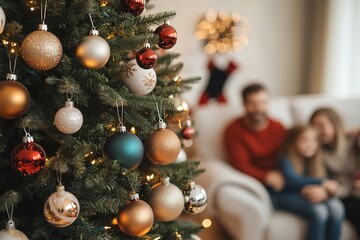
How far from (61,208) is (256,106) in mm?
1795

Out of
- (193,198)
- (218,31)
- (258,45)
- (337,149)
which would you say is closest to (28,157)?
(193,198)

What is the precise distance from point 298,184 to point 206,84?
4.48ft

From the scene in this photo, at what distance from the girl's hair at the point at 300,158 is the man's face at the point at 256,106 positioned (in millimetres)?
214

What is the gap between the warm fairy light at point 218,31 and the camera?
340 cm

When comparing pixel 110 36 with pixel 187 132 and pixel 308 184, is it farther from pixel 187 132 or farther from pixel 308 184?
pixel 308 184

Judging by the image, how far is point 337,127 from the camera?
8.12 ft

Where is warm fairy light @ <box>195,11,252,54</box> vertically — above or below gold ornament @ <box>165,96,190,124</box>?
above

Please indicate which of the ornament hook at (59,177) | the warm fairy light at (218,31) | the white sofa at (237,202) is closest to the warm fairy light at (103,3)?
the ornament hook at (59,177)

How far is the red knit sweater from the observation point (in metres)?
2.46

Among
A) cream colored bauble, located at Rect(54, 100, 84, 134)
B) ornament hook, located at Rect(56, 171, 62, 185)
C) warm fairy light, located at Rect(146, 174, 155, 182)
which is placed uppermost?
cream colored bauble, located at Rect(54, 100, 84, 134)

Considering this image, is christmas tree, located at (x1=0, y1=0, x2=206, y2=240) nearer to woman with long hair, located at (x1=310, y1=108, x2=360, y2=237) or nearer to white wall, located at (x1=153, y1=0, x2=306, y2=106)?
woman with long hair, located at (x1=310, y1=108, x2=360, y2=237)

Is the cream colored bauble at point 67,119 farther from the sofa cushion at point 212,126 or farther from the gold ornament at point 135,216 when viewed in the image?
the sofa cushion at point 212,126

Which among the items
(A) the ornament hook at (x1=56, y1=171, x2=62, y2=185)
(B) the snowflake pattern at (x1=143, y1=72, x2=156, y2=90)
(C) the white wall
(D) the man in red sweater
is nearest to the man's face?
(D) the man in red sweater

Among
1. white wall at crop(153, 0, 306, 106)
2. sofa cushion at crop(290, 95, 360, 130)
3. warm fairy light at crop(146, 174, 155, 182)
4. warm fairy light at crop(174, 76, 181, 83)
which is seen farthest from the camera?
white wall at crop(153, 0, 306, 106)
